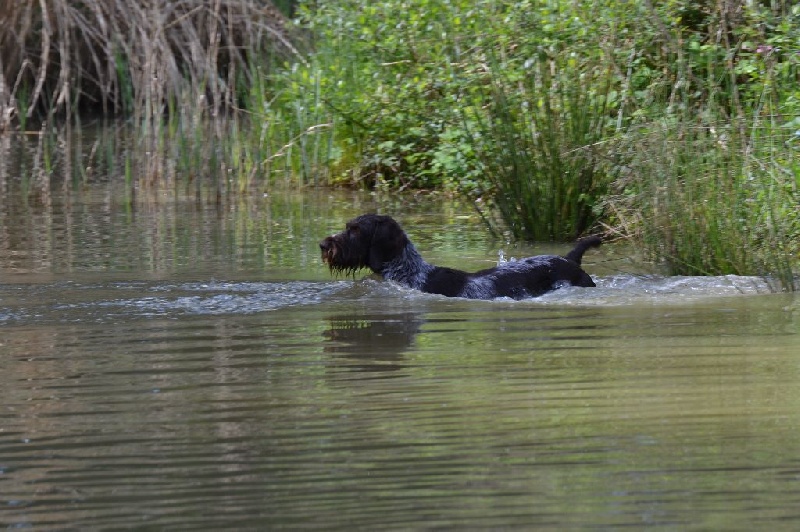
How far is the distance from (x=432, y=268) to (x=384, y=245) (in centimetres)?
36

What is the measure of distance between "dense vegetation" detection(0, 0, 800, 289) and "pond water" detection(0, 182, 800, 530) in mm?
621

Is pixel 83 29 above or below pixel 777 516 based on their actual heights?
above

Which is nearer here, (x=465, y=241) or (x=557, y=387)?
(x=557, y=387)

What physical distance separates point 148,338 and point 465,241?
4654 mm

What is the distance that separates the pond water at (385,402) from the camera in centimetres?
382

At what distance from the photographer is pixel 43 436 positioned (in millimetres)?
4672

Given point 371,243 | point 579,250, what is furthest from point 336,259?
point 579,250

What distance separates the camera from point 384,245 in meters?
8.74

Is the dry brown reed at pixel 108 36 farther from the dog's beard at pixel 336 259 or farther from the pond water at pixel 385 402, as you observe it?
the pond water at pixel 385 402

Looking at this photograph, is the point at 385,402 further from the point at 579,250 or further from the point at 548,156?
the point at 548,156

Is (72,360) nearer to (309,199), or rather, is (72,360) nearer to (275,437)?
(275,437)

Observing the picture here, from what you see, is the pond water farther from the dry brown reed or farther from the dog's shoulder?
the dry brown reed

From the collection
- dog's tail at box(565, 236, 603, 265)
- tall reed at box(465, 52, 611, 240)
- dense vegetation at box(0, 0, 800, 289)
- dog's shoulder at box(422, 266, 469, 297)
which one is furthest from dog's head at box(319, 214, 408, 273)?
tall reed at box(465, 52, 611, 240)

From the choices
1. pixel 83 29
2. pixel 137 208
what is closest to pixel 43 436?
pixel 137 208
